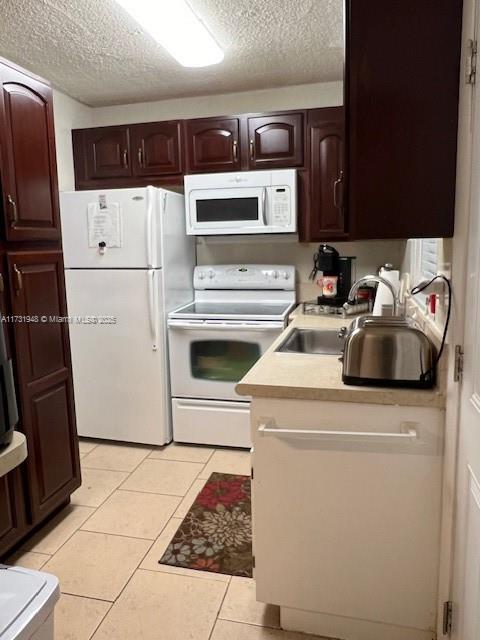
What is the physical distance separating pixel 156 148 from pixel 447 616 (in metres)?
3.04

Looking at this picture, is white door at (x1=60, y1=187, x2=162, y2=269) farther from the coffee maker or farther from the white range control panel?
the coffee maker

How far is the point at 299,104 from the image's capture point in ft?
10.9

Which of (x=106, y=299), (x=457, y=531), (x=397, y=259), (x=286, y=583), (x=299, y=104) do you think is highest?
(x=299, y=104)

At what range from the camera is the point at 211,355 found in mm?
3035

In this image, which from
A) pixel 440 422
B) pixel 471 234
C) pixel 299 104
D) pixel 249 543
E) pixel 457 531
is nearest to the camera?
pixel 471 234

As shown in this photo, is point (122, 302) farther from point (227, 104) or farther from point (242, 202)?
point (227, 104)

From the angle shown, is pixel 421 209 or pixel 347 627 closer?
pixel 421 209

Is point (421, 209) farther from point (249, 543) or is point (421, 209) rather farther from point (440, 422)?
point (249, 543)

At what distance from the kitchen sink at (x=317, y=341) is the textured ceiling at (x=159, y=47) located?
159 centimetres

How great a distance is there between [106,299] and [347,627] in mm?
2256

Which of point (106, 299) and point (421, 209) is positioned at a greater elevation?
point (421, 209)

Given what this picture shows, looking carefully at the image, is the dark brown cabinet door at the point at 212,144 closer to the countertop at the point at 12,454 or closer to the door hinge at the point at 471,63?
the door hinge at the point at 471,63

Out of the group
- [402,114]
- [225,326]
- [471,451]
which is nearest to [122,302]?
[225,326]

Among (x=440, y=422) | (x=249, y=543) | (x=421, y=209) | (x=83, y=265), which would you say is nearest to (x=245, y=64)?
(x=83, y=265)
